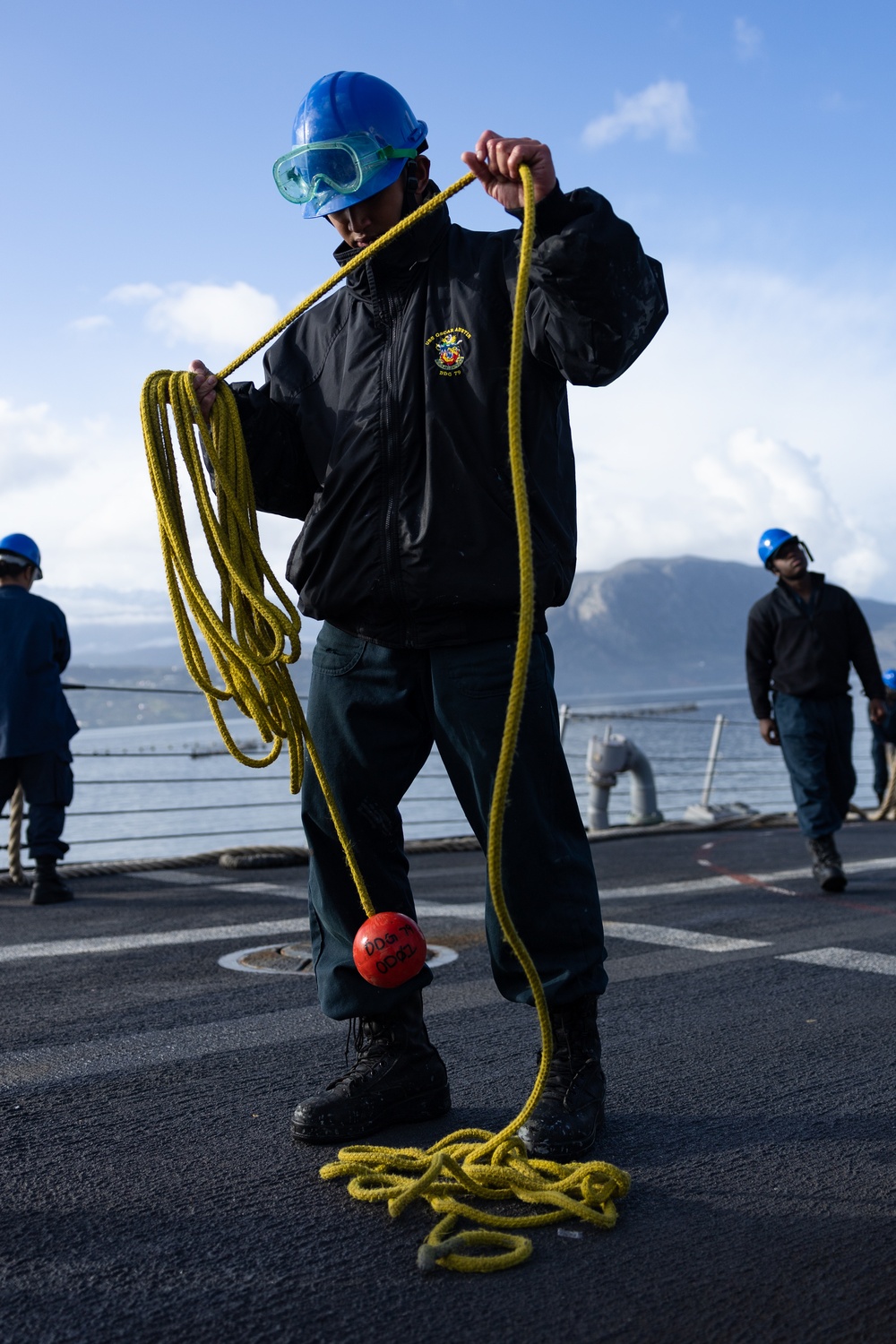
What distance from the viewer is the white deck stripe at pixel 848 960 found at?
11.3 feet

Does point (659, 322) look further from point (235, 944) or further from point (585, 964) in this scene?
point (235, 944)

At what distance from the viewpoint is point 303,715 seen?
228 cm

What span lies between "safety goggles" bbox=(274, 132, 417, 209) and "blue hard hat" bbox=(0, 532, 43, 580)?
4163 mm

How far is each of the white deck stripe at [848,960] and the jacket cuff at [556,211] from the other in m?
2.40

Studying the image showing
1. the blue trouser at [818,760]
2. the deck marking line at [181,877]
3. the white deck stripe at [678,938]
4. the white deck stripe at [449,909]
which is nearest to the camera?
the white deck stripe at [678,938]

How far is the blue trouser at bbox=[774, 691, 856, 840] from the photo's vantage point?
5547 millimetres

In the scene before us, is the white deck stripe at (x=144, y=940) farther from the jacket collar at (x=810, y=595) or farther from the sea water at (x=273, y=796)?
the jacket collar at (x=810, y=595)

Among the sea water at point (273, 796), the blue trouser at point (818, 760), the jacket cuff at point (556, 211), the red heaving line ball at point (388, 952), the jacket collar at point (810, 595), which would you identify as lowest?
the sea water at point (273, 796)

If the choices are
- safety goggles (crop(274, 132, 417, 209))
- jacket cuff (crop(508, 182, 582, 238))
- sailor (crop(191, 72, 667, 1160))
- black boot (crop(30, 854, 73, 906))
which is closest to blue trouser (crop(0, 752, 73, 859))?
black boot (crop(30, 854, 73, 906))

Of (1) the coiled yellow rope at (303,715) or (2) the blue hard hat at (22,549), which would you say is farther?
(2) the blue hard hat at (22,549)

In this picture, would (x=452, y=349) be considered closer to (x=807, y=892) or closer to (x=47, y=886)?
(x=807, y=892)

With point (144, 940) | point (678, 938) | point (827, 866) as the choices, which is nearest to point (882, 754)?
point (827, 866)

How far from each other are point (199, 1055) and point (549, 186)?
6.30 feet

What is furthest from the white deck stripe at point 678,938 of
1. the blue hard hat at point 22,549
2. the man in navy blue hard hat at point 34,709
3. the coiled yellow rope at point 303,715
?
the blue hard hat at point 22,549
